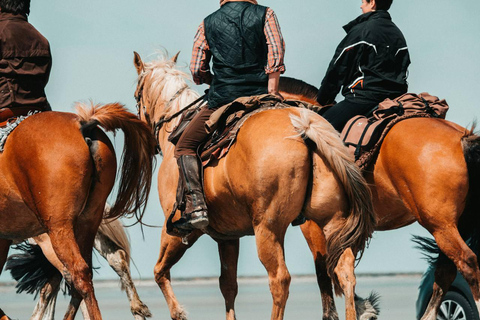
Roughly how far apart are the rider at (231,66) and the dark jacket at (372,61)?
3.13 ft

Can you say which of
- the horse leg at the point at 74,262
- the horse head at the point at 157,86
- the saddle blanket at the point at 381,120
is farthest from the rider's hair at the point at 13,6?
the saddle blanket at the point at 381,120

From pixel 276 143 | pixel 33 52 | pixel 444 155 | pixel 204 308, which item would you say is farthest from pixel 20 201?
pixel 204 308

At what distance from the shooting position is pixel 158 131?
9.91 meters

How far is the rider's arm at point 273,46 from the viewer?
8.00 metres

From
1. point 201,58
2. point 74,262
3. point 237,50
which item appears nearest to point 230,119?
point 237,50

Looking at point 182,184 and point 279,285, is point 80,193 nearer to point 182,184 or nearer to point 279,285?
point 182,184

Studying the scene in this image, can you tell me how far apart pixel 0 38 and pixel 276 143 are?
Answer: 295 centimetres

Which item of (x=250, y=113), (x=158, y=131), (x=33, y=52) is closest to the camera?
(x=250, y=113)

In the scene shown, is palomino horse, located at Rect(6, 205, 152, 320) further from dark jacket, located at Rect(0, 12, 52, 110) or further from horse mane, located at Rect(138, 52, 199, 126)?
dark jacket, located at Rect(0, 12, 52, 110)

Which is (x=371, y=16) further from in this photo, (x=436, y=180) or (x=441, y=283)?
(x=441, y=283)

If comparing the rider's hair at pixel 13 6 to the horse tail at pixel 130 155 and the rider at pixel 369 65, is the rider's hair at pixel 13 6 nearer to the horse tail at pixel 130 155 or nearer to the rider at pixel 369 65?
the horse tail at pixel 130 155

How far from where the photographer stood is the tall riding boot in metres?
7.91

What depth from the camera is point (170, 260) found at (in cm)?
920

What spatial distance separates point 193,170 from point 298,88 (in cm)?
245
